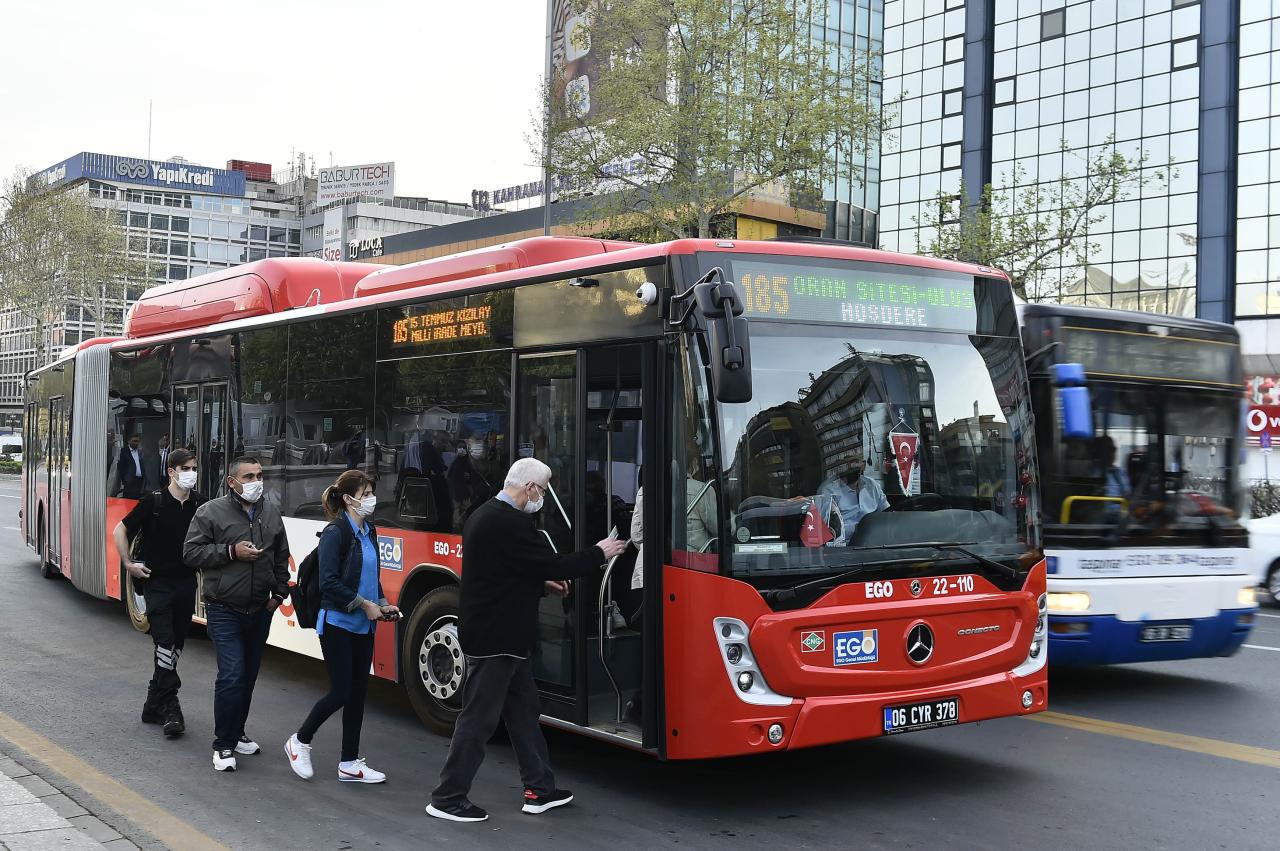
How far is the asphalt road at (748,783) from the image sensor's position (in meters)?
6.15

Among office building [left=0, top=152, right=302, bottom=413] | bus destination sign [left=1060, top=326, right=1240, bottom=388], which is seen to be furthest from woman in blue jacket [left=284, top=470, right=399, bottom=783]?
office building [left=0, top=152, right=302, bottom=413]

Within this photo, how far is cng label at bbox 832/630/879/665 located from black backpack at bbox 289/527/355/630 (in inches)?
101

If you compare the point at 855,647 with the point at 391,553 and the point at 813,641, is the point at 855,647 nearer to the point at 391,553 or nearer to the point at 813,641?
the point at 813,641

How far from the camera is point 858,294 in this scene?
686cm

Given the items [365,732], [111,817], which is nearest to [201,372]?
[365,732]

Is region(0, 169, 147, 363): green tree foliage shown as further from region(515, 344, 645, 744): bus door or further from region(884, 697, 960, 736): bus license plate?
region(884, 697, 960, 736): bus license plate

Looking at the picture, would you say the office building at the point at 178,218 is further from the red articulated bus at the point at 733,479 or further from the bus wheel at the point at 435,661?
the red articulated bus at the point at 733,479

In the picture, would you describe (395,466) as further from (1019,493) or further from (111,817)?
(1019,493)

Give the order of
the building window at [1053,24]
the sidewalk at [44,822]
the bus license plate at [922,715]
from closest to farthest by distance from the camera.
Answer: the sidewalk at [44,822] < the bus license plate at [922,715] < the building window at [1053,24]

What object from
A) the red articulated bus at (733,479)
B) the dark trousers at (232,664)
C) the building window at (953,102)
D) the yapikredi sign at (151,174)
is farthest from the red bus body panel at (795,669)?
the yapikredi sign at (151,174)

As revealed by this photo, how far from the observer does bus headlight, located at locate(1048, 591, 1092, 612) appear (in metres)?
9.21

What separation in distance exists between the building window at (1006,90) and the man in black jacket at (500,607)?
165 feet

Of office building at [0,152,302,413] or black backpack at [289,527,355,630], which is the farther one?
office building at [0,152,302,413]

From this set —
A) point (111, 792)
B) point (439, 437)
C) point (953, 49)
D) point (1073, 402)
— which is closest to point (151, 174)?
point (953, 49)
